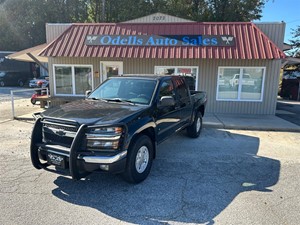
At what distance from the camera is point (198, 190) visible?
4.00 meters

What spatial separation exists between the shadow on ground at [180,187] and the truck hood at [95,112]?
1238 millimetres

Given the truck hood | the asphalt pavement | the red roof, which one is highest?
the red roof

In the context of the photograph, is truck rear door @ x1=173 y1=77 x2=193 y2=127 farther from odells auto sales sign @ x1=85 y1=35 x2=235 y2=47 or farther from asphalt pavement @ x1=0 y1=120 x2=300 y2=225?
odells auto sales sign @ x1=85 y1=35 x2=235 y2=47

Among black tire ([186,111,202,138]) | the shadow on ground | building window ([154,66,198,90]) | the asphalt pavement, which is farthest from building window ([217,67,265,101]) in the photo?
the shadow on ground

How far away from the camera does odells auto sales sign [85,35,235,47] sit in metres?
10.1

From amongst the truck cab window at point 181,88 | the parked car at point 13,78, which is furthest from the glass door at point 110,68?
the parked car at point 13,78

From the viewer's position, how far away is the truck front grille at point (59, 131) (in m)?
3.69

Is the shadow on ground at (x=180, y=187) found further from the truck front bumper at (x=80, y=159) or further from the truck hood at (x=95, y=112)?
the truck hood at (x=95, y=112)

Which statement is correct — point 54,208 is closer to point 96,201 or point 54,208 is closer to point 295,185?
point 96,201

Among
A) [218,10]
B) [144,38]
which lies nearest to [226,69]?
[144,38]

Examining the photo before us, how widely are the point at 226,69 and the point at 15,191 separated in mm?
9763

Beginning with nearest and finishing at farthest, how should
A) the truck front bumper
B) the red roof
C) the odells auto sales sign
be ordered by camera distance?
the truck front bumper → the red roof → the odells auto sales sign

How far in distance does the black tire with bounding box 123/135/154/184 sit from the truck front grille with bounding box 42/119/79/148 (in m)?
0.98

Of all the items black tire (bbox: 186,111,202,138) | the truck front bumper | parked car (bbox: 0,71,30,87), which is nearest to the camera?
the truck front bumper
